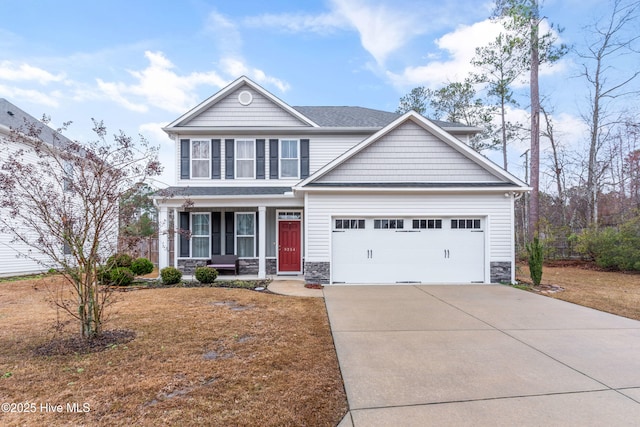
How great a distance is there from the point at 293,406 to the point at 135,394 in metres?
1.71

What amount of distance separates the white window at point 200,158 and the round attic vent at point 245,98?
7.22 feet

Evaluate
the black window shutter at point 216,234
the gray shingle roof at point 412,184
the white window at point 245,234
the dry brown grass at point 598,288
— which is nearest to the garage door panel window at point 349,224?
the gray shingle roof at point 412,184

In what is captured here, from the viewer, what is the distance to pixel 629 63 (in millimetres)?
17531

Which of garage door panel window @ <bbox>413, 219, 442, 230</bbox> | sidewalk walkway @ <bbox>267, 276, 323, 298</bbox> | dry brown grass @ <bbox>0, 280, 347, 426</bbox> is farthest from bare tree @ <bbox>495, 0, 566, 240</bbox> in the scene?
dry brown grass @ <bbox>0, 280, 347, 426</bbox>

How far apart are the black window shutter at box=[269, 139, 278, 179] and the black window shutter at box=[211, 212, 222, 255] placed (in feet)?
8.96

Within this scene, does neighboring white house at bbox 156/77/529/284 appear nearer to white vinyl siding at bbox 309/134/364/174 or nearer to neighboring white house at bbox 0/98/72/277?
white vinyl siding at bbox 309/134/364/174

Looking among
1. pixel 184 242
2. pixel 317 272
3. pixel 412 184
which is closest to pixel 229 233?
pixel 184 242

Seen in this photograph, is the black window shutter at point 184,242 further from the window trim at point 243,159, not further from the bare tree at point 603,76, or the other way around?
the bare tree at point 603,76

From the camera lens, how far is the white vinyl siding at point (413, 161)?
423 inches

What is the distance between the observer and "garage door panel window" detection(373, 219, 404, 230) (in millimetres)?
10695

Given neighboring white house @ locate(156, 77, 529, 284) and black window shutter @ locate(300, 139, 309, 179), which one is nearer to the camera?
neighboring white house @ locate(156, 77, 529, 284)

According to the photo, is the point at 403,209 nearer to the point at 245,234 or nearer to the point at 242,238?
the point at 245,234

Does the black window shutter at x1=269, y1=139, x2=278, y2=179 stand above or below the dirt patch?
above

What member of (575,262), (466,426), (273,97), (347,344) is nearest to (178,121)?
(273,97)
